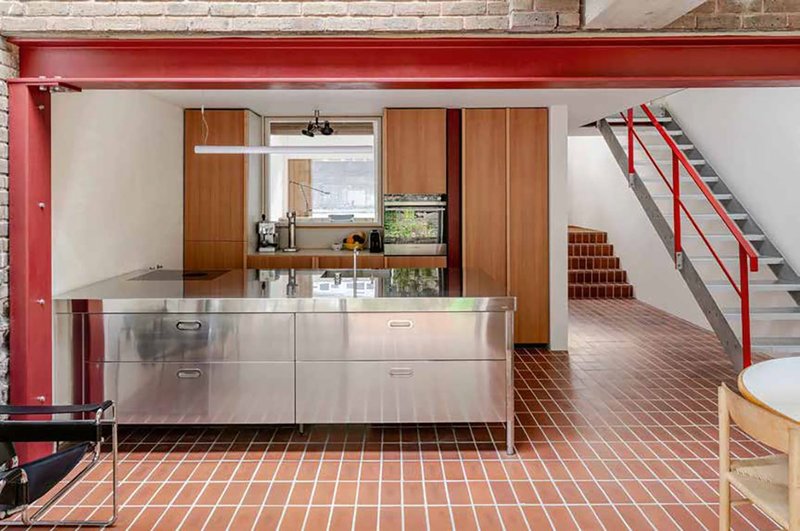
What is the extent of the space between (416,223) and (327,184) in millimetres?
1391

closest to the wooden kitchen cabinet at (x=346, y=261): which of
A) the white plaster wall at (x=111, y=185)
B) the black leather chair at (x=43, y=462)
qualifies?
the white plaster wall at (x=111, y=185)

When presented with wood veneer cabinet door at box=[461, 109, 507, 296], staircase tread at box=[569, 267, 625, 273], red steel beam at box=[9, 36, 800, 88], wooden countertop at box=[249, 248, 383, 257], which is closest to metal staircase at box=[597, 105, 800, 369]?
wood veneer cabinet door at box=[461, 109, 507, 296]

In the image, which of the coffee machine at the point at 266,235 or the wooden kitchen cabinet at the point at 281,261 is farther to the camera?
the coffee machine at the point at 266,235

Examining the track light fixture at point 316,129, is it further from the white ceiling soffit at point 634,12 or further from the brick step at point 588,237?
the brick step at point 588,237

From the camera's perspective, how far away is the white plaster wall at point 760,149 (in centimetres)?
572

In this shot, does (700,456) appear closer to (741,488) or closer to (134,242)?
(741,488)

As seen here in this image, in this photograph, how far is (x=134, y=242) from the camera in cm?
489

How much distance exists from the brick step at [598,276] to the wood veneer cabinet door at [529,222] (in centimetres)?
350

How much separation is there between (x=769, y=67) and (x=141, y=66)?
3070 millimetres

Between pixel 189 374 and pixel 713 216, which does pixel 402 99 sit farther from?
pixel 713 216

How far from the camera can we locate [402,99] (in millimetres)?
5906

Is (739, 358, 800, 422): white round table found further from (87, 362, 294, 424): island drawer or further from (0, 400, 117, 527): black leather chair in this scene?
(0, 400, 117, 527): black leather chair

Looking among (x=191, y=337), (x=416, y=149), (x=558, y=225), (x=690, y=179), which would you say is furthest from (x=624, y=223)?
(x=191, y=337)

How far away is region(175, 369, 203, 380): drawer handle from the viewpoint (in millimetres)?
3535
